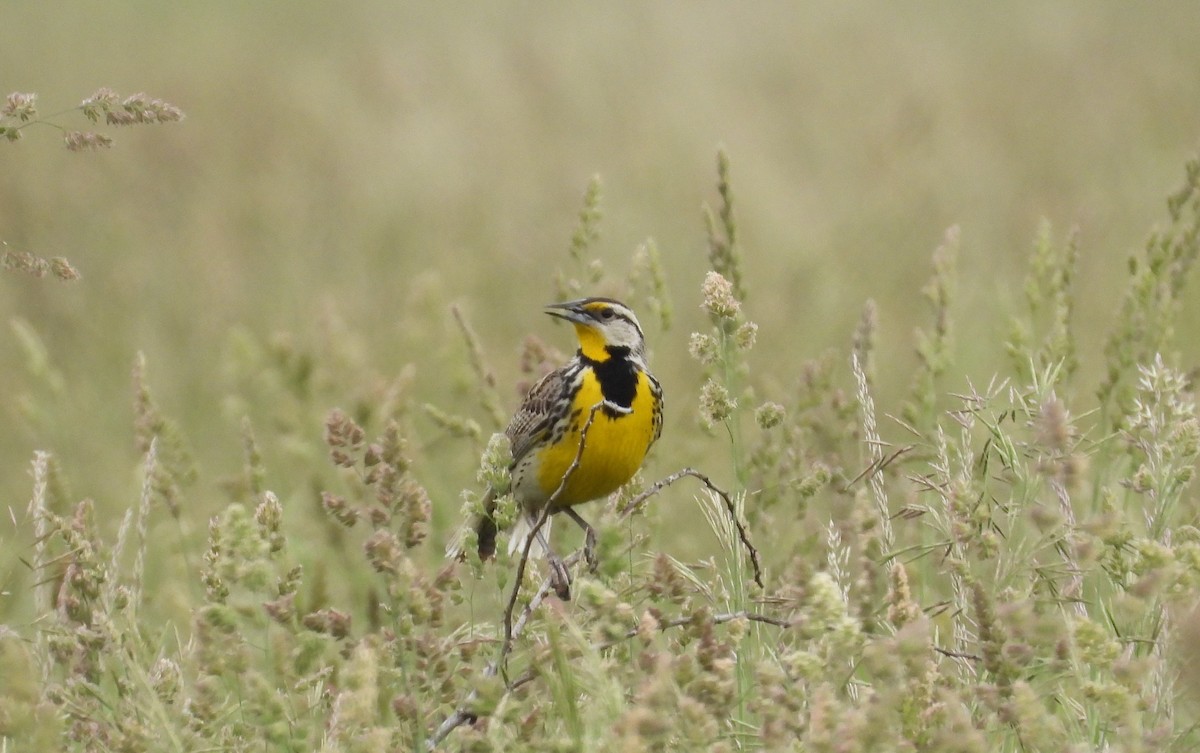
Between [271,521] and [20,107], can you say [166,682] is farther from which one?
[20,107]

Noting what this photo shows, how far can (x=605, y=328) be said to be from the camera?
12.3 ft

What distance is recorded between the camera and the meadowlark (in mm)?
3375

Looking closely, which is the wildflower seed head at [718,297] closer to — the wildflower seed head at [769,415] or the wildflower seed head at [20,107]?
the wildflower seed head at [769,415]

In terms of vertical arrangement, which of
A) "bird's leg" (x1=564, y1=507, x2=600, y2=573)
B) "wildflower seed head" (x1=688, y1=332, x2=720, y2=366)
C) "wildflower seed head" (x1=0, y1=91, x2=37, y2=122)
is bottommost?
"wildflower seed head" (x1=688, y1=332, x2=720, y2=366)

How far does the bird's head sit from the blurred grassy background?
269 millimetres

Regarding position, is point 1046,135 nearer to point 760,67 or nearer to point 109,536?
point 760,67

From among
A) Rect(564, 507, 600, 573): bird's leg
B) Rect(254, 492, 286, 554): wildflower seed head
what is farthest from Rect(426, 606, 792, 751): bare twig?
Rect(564, 507, 600, 573): bird's leg

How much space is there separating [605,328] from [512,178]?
158 inches

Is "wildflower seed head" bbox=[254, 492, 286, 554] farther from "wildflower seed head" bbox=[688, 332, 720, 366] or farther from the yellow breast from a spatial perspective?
the yellow breast

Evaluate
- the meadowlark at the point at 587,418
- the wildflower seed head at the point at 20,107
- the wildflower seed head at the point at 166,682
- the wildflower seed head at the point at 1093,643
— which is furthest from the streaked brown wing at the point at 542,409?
the wildflower seed head at the point at 1093,643

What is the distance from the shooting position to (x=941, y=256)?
3.47 meters

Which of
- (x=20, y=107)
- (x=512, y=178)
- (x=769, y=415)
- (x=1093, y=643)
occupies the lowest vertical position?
(x=1093, y=643)

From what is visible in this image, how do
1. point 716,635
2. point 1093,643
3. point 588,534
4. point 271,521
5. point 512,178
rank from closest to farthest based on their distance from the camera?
point 1093,643
point 271,521
point 716,635
point 588,534
point 512,178

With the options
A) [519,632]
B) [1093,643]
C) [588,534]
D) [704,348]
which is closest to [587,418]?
[588,534]
